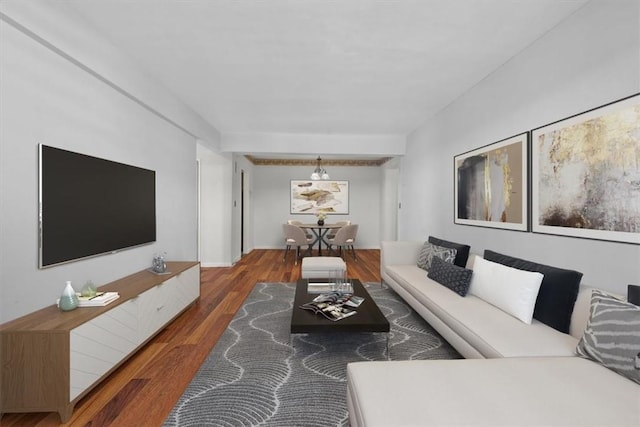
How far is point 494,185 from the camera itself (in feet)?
9.33

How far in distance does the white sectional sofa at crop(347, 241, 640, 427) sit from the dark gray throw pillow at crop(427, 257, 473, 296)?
65 cm

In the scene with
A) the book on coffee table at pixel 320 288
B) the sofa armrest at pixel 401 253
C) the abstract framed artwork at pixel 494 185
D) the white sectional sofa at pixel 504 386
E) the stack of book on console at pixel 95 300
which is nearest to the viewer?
the white sectional sofa at pixel 504 386

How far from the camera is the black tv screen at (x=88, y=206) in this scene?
6.13ft

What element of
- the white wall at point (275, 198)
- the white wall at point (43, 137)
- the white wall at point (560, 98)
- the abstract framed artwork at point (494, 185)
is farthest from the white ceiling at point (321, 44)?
the white wall at point (275, 198)

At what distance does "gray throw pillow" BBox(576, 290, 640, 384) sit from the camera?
1.28 meters

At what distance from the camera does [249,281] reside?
463cm

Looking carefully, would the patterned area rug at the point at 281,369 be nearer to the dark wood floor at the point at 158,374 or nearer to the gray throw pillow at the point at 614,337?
the dark wood floor at the point at 158,374

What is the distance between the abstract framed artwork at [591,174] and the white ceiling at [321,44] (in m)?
0.79

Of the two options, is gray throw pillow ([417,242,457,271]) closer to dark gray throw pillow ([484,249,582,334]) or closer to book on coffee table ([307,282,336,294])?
dark gray throw pillow ([484,249,582,334])

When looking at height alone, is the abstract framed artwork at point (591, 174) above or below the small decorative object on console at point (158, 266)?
above

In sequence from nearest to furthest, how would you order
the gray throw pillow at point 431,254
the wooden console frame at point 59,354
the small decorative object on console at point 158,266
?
the wooden console frame at point 59,354
the small decorative object on console at point 158,266
the gray throw pillow at point 431,254

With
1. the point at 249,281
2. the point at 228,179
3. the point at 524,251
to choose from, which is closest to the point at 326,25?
the point at 524,251

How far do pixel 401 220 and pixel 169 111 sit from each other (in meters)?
4.20

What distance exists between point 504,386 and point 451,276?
5.02ft
